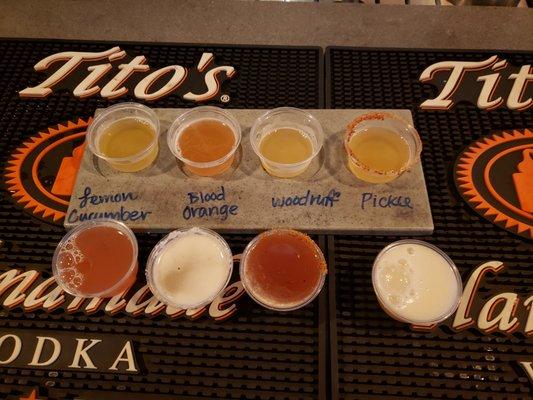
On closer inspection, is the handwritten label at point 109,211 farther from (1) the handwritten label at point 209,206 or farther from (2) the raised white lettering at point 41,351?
(2) the raised white lettering at point 41,351

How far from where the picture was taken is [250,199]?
1482 millimetres

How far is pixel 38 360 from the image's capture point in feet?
4.21

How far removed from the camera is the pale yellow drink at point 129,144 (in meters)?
1.48

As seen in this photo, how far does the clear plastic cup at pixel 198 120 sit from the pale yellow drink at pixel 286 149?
0.34 ft

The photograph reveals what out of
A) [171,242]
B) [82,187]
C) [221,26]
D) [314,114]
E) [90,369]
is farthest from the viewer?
[221,26]

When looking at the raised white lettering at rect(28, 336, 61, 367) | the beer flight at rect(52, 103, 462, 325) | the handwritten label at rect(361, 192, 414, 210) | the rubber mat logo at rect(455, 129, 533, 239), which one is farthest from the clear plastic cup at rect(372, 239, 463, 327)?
the raised white lettering at rect(28, 336, 61, 367)

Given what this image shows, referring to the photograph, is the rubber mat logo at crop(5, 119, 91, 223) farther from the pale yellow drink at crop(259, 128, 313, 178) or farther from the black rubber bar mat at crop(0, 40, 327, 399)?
the pale yellow drink at crop(259, 128, 313, 178)

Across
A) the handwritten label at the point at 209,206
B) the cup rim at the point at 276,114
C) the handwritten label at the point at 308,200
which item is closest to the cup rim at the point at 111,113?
the handwritten label at the point at 209,206

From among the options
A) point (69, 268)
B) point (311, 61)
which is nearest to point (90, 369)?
point (69, 268)

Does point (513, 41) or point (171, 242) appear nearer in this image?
point (171, 242)

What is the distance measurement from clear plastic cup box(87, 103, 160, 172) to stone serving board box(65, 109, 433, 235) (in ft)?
0.11

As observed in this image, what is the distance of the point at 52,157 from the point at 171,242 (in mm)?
576

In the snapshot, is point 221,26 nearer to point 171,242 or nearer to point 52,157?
point 52,157

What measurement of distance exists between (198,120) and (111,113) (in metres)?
0.31
